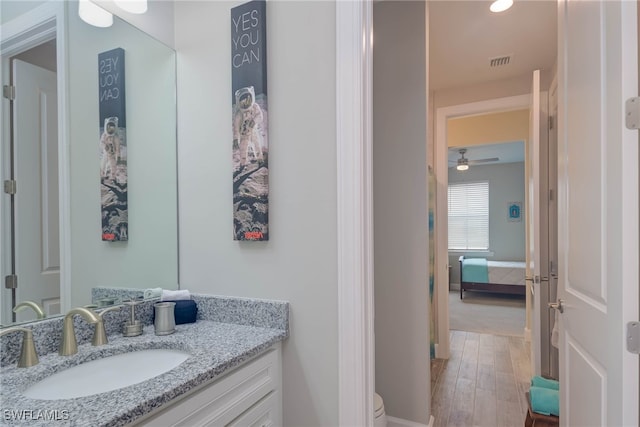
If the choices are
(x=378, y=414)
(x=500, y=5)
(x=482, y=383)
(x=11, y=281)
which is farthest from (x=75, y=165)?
(x=482, y=383)

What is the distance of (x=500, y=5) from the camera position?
220 cm

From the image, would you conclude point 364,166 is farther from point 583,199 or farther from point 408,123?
point 408,123

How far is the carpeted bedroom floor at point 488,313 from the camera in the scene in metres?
4.18

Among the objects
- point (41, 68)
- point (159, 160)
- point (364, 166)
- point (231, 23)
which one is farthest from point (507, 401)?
point (41, 68)

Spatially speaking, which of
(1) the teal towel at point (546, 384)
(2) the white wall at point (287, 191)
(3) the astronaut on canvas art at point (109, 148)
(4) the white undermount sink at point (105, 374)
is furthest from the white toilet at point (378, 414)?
(3) the astronaut on canvas art at point (109, 148)

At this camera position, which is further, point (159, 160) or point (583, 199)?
point (159, 160)

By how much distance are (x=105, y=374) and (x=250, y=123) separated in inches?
39.7

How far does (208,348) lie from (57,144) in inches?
35.0

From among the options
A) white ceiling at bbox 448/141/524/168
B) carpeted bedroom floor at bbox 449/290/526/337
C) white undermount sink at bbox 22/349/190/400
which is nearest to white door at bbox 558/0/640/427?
white undermount sink at bbox 22/349/190/400

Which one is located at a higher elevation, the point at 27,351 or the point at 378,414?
the point at 27,351

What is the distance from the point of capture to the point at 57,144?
1186 millimetres

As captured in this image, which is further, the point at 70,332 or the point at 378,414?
the point at 378,414

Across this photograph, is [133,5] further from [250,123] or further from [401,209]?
[401,209]

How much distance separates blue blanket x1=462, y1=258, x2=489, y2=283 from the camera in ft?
19.1
